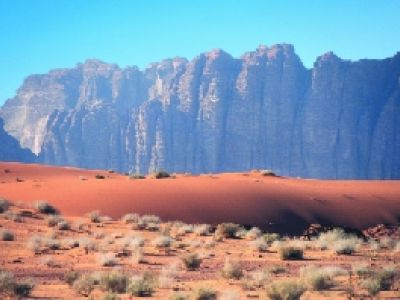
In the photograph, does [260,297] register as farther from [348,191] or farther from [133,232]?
[348,191]

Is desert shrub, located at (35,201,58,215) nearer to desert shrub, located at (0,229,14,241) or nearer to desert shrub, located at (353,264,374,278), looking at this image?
desert shrub, located at (0,229,14,241)

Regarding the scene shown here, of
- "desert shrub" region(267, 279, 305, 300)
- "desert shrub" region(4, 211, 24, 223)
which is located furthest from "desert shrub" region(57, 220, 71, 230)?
"desert shrub" region(267, 279, 305, 300)

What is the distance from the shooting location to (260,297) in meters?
11.6

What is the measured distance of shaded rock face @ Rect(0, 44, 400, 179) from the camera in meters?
114

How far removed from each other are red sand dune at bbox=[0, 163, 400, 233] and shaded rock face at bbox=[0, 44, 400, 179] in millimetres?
72189

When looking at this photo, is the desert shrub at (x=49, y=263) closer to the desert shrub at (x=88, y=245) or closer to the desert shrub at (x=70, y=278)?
the desert shrub at (x=88, y=245)

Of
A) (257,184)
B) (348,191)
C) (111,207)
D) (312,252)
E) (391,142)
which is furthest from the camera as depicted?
(391,142)

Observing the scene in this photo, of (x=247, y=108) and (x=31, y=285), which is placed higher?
(x=247, y=108)

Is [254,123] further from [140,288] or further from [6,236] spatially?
[140,288]

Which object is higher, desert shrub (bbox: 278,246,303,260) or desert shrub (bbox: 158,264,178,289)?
desert shrub (bbox: 278,246,303,260)

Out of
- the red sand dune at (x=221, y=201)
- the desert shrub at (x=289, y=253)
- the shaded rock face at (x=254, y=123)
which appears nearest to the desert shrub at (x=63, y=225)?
the red sand dune at (x=221, y=201)

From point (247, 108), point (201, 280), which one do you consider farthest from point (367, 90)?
point (201, 280)

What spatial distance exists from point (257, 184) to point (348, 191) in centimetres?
882

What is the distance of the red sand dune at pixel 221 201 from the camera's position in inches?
1324
